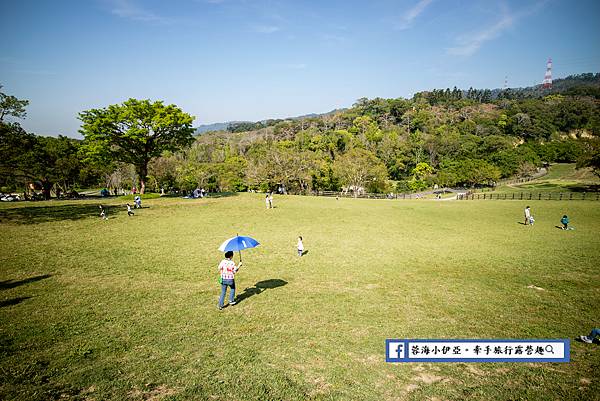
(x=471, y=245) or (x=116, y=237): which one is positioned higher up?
(x=116, y=237)

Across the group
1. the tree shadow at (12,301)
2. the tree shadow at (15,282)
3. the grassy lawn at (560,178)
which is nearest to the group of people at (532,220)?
the tree shadow at (12,301)

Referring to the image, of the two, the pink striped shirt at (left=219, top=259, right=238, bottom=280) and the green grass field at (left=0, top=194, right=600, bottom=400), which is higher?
the pink striped shirt at (left=219, top=259, right=238, bottom=280)

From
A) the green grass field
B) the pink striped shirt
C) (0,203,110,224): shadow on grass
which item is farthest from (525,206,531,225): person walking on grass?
(0,203,110,224): shadow on grass

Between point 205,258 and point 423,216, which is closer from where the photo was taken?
point 205,258

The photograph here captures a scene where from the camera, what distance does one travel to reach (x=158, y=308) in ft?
33.6

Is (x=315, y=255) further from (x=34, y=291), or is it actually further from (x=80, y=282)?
(x=34, y=291)

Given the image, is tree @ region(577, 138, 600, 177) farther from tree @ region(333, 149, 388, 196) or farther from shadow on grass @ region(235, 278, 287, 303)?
shadow on grass @ region(235, 278, 287, 303)

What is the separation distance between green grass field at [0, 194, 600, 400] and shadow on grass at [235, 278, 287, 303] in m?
0.12

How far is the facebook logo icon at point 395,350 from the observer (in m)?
7.58

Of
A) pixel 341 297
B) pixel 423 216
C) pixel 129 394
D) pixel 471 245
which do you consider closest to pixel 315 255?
pixel 341 297

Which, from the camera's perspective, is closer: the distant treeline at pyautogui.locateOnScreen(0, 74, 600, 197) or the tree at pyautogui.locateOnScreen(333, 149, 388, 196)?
the distant treeline at pyautogui.locateOnScreen(0, 74, 600, 197)

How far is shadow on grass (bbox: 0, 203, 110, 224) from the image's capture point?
24.6 m

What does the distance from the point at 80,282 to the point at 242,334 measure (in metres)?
8.40

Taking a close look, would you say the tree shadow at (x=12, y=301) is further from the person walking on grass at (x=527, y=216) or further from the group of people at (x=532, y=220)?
the person walking on grass at (x=527, y=216)
